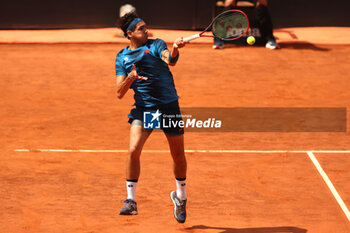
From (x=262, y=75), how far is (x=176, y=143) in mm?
7323

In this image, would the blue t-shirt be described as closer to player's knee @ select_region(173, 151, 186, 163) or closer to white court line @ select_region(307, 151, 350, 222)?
player's knee @ select_region(173, 151, 186, 163)

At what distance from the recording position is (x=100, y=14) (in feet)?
60.2

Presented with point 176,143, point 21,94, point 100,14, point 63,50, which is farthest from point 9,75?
point 176,143

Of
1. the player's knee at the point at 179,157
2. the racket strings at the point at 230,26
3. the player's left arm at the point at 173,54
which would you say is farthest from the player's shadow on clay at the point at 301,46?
the player's left arm at the point at 173,54

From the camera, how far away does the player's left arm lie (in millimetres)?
5688

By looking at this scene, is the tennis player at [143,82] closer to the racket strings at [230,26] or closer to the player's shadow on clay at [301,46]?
the racket strings at [230,26]

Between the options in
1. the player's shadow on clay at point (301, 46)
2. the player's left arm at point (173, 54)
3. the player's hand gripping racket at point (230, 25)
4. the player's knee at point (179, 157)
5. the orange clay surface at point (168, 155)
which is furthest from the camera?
the player's shadow on clay at point (301, 46)

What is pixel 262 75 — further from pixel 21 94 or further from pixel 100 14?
pixel 100 14

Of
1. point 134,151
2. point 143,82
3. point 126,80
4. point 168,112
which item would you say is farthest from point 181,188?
point 126,80

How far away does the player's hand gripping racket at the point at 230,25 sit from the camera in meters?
6.73

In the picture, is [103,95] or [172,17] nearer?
[103,95]

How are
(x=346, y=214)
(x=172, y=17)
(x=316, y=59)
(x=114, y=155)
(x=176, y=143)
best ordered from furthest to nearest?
(x=172, y=17) < (x=316, y=59) < (x=114, y=155) < (x=346, y=214) < (x=176, y=143)

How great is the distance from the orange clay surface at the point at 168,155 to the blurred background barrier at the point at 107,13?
310 centimetres

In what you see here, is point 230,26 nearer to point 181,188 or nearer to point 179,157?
point 179,157
